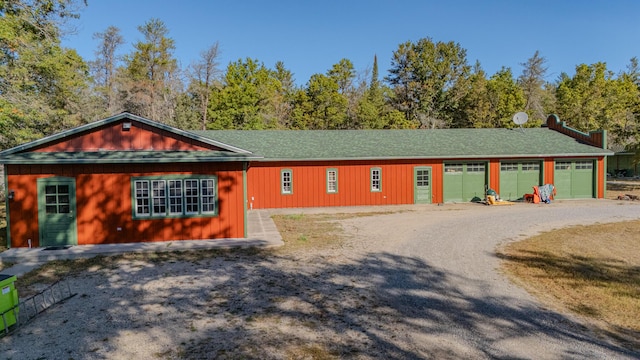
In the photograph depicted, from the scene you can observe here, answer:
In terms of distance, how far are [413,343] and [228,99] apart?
131ft

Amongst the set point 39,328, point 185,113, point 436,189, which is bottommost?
point 39,328

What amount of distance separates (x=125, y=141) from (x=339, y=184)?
12.0 metres

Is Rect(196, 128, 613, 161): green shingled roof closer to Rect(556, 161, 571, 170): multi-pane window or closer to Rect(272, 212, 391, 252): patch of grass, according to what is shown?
Rect(556, 161, 571, 170): multi-pane window

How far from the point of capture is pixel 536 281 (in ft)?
30.9

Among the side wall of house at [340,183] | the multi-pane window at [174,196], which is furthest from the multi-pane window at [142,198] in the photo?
the side wall of house at [340,183]

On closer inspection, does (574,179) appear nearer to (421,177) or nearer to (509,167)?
(509,167)

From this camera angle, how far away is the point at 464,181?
24156 mm

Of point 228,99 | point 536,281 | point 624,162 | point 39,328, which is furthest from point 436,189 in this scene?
point 624,162

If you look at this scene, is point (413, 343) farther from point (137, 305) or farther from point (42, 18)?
point (42, 18)

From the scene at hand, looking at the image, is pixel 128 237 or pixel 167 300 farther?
pixel 128 237

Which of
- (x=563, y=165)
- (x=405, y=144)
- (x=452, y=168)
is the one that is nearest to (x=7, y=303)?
(x=405, y=144)

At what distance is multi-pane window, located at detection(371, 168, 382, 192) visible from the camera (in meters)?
23.2

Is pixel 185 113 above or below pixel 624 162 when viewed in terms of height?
above

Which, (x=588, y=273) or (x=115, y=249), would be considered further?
(x=115, y=249)
